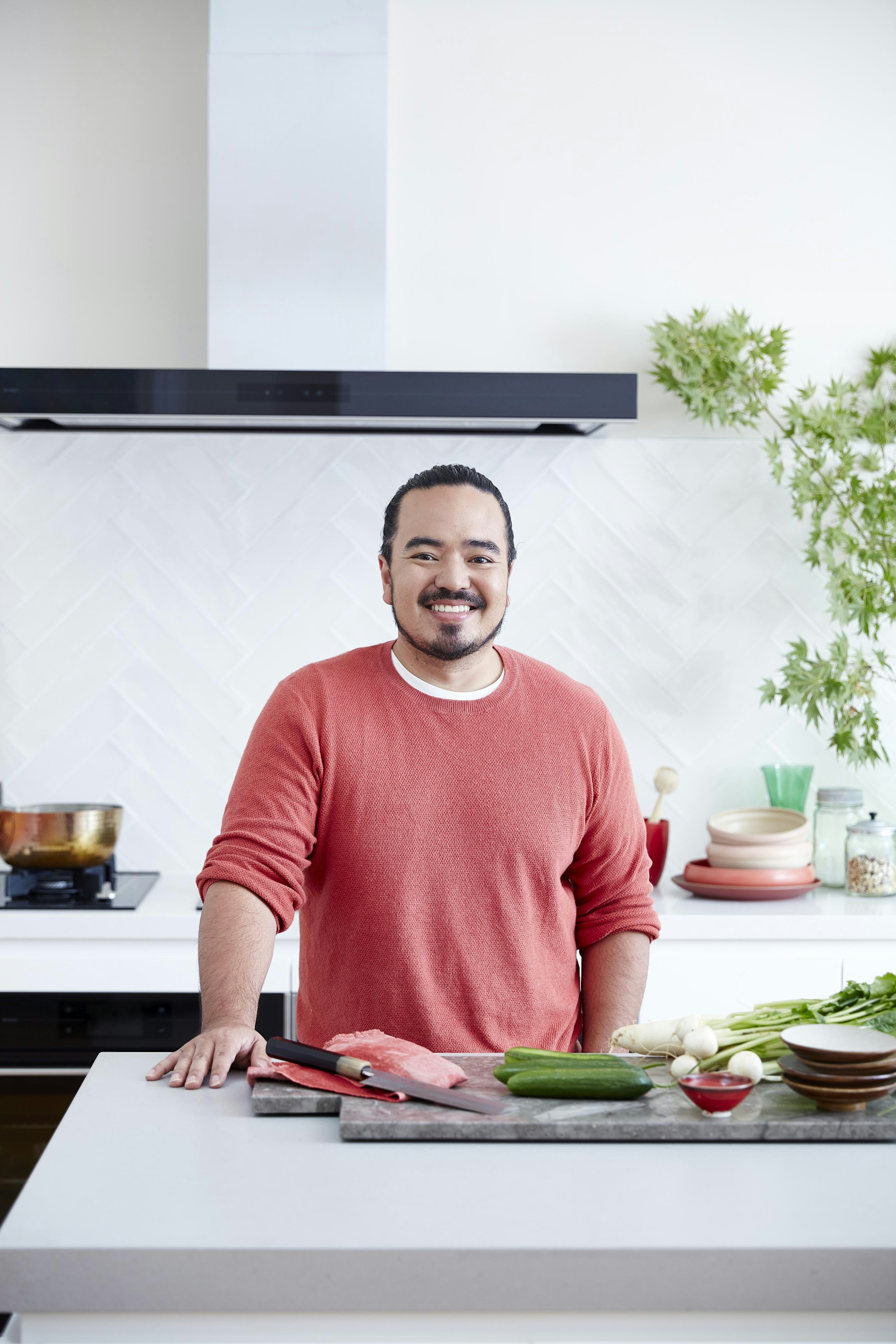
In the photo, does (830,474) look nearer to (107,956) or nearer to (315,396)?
(315,396)

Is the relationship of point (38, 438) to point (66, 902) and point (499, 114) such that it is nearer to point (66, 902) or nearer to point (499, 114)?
point (66, 902)

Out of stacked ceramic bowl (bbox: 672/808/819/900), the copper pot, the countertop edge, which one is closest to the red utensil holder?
stacked ceramic bowl (bbox: 672/808/819/900)

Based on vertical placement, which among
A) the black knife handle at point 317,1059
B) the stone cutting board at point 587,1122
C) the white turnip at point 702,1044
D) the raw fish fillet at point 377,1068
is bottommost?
the stone cutting board at point 587,1122

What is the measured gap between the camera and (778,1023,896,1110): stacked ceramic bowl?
1.14m

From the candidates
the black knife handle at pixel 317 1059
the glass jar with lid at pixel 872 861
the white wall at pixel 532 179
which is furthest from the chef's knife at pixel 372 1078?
the white wall at pixel 532 179

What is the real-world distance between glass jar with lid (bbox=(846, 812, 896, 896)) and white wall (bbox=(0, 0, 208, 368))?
197 cm

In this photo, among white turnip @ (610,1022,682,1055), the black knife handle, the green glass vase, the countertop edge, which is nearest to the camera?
Answer: the countertop edge

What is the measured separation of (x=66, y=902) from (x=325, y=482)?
120 cm

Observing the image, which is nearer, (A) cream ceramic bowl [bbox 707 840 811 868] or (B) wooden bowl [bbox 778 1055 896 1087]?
(B) wooden bowl [bbox 778 1055 896 1087]

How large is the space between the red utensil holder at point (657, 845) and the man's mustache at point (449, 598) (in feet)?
3.81

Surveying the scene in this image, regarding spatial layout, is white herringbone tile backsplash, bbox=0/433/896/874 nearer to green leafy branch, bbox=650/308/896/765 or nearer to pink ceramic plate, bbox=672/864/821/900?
green leafy branch, bbox=650/308/896/765

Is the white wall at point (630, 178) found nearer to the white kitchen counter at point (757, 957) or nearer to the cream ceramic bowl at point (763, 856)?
the cream ceramic bowl at point (763, 856)

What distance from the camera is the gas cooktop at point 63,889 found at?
256cm

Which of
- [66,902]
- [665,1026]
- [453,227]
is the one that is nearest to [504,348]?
[453,227]
